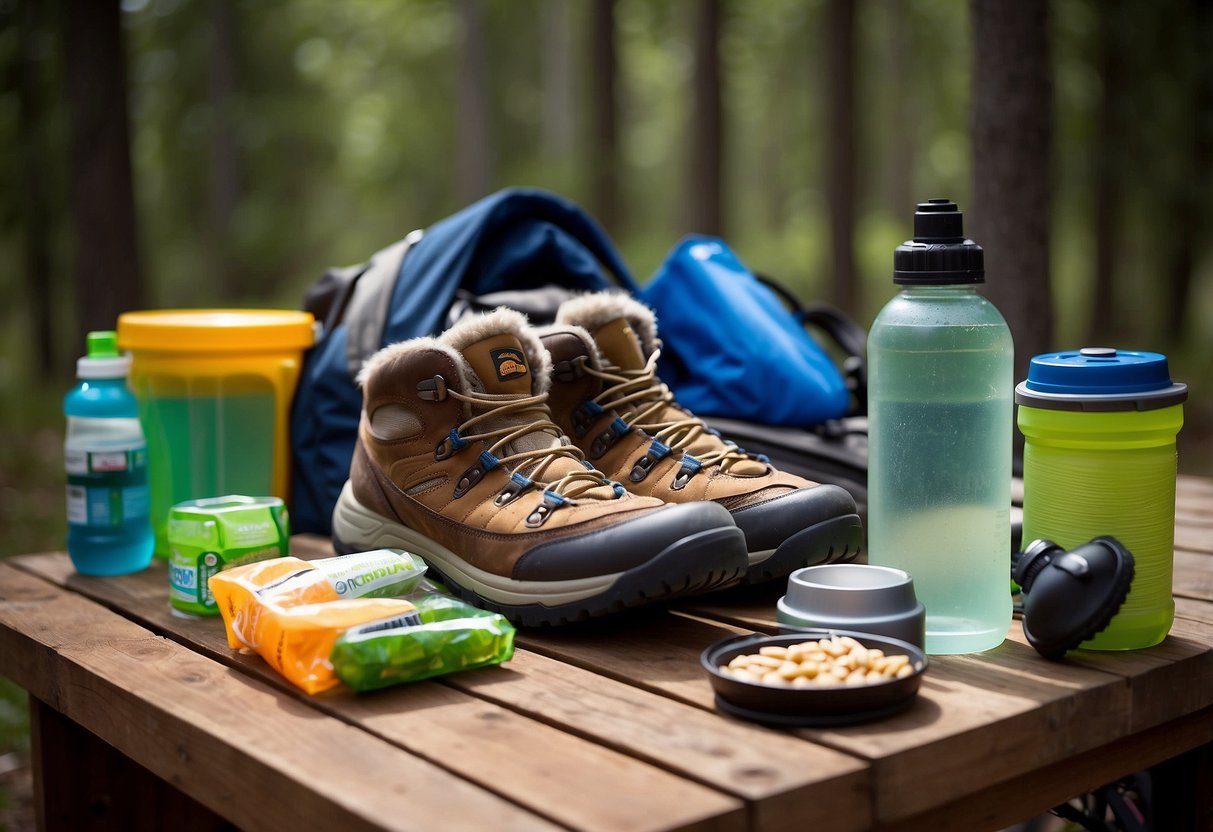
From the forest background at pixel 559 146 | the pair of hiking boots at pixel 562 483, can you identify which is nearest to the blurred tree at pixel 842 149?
the forest background at pixel 559 146

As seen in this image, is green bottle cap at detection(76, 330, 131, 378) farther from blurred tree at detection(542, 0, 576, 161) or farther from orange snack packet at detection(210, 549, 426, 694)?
blurred tree at detection(542, 0, 576, 161)

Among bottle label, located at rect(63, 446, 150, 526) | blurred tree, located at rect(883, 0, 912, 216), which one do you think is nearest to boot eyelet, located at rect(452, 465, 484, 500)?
bottle label, located at rect(63, 446, 150, 526)

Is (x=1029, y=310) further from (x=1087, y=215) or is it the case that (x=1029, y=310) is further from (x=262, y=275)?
(x=262, y=275)

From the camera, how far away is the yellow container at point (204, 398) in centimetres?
235

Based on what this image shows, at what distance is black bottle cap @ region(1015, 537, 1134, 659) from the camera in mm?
1398

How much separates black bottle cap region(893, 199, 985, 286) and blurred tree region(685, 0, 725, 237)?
22.3ft

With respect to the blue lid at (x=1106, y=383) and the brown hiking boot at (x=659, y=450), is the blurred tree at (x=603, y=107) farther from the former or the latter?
the blue lid at (x=1106, y=383)

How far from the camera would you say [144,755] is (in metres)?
1.46

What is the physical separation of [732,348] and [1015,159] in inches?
41.1

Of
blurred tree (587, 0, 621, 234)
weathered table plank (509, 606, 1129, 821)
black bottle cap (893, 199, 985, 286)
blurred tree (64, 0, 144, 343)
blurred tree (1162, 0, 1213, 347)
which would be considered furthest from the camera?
blurred tree (1162, 0, 1213, 347)

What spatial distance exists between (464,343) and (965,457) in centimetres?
75

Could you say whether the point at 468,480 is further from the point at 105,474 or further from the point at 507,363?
the point at 105,474

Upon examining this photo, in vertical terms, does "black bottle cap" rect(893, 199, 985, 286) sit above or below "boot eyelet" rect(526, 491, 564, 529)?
above

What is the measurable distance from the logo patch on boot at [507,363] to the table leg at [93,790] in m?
0.92
